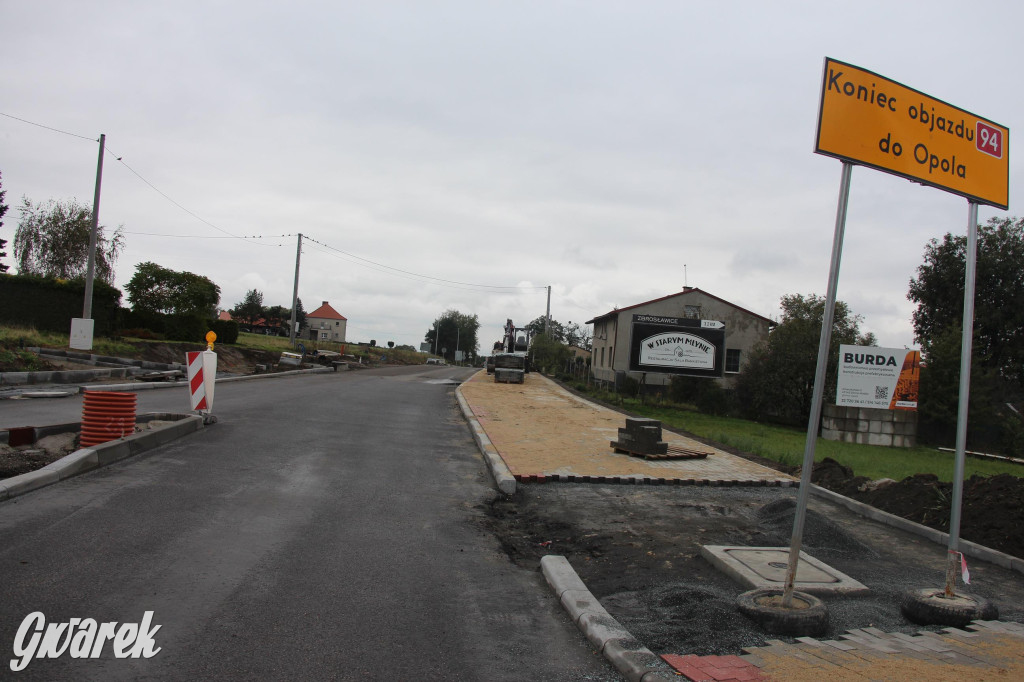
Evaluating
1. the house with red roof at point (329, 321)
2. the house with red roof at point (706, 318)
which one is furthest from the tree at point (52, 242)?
the house with red roof at point (329, 321)

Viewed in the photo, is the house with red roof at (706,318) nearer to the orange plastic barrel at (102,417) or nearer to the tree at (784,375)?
Answer: the tree at (784,375)

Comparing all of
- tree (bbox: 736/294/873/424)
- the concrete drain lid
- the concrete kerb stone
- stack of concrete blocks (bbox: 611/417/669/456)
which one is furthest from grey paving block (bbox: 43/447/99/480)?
tree (bbox: 736/294/873/424)

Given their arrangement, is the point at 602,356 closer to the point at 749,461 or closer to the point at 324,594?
the point at 749,461

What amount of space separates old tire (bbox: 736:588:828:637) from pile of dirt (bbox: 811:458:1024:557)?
3301 mm

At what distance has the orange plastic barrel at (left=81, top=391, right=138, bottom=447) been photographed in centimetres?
909

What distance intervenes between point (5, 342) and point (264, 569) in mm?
20665

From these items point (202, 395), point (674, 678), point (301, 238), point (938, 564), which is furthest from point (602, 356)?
point (674, 678)

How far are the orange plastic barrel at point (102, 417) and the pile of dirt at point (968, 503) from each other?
995 centimetres

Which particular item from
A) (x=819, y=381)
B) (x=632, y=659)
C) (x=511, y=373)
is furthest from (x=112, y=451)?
(x=511, y=373)

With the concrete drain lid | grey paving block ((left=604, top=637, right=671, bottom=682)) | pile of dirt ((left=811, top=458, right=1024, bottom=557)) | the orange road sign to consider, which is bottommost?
grey paving block ((left=604, top=637, right=671, bottom=682))

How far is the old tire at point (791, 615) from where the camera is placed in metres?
4.30

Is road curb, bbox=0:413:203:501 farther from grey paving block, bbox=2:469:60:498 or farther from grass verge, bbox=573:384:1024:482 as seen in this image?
grass verge, bbox=573:384:1024:482

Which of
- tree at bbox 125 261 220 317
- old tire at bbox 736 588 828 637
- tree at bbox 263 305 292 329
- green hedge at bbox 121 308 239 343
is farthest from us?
tree at bbox 263 305 292 329

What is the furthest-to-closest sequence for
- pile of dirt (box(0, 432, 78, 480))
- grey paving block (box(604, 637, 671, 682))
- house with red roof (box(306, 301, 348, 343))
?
house with red roof (box(306, 301, 348, 343)) < pile of dirt (box(0, 432, 78, 480)) < grey paving block (box(604, 637, 671, 682))
